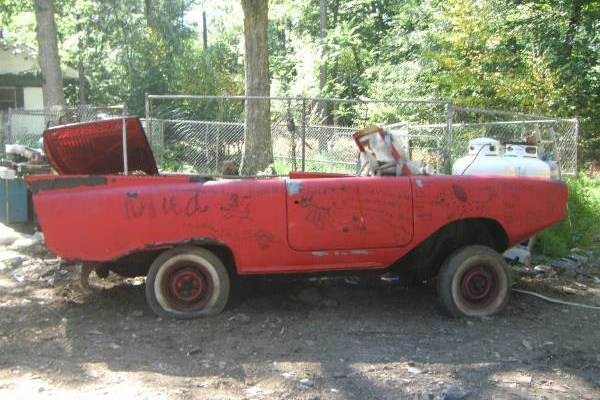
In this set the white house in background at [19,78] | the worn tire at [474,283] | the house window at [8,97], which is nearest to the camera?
the worn tire at [474,283]

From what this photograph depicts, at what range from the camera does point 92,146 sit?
5461 millimetres

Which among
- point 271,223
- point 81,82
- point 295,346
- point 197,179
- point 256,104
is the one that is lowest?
point 295,346

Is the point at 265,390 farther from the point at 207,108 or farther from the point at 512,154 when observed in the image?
the point at 207,108

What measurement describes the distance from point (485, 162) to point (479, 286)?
143 cm

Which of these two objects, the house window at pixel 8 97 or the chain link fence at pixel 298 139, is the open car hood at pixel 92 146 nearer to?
the chain link fence at pixel 298 139

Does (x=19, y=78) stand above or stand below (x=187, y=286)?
above

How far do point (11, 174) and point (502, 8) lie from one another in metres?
15.9

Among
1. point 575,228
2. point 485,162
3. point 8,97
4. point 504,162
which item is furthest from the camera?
point 8,97

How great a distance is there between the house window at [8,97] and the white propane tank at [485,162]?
23.9 meters

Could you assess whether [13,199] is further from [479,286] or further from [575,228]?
[575,228]

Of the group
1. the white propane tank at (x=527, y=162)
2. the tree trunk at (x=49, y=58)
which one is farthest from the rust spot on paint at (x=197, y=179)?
the tree trunk at (x=49, y=58)

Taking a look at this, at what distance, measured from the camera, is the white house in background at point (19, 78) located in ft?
84.3

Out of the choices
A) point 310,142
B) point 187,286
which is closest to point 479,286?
point 187,286

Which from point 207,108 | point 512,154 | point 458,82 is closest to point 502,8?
point 458,82
